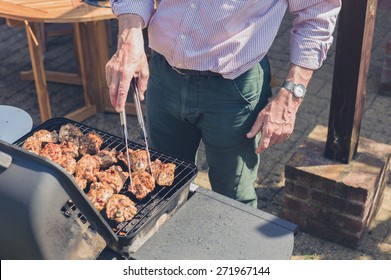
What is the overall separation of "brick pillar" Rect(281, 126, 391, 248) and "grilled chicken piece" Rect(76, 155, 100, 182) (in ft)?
5.25

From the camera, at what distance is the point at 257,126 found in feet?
8.71

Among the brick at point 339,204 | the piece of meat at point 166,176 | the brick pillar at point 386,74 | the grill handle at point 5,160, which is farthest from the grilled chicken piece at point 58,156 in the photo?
the brick pillar at point 386,74

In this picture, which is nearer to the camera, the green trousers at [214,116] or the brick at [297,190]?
the green trousers at [214,116]

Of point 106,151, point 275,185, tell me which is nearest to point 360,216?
point 275,185

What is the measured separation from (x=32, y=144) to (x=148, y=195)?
22.0 inches

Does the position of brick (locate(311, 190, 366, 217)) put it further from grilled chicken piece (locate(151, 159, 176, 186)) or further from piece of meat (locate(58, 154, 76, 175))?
piece of meat (locate(58, 154, 76, 175))

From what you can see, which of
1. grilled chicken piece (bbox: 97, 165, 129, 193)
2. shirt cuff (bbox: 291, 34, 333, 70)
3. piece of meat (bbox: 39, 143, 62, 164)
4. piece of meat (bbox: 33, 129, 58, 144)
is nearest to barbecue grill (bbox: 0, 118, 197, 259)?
grilled chicken piece (bbox: 97, 165, 129, 193)

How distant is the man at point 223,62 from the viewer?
254 centimetres

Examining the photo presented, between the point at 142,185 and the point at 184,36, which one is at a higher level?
the point at 184,36

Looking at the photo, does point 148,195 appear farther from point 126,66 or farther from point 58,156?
point 126,66

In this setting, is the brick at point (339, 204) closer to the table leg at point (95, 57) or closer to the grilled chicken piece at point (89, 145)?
the grilled chicken piece at point (89, 145)

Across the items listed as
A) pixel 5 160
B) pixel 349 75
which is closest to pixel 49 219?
pixel 5 160

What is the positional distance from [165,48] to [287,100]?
0.60m

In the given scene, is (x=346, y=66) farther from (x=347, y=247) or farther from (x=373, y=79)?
(x=373, y=79)
